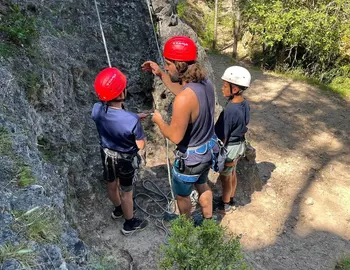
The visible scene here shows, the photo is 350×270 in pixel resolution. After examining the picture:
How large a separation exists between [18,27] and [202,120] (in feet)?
8.01

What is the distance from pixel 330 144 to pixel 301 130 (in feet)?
2.52

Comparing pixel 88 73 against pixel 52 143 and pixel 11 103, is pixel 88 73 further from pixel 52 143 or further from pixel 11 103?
pixel 11 103

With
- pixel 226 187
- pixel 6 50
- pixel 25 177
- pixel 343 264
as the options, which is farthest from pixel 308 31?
pixel 25 177

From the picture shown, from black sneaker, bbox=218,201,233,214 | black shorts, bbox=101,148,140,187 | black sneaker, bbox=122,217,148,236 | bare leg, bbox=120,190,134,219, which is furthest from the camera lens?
black sneaker, bbox=218,201,233,214

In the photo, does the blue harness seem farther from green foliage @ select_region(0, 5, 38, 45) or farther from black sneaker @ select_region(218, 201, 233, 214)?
green foliage @ select_region(0, 5, 38, 45)

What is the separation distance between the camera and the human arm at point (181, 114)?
3.37 m

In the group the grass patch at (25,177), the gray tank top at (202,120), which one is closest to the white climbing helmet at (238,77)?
the gray tank top at (202,120)

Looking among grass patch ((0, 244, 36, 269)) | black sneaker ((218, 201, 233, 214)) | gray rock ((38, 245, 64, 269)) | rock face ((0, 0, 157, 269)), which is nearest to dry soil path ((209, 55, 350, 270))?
black sneaker ((218, 201, 233, 214))

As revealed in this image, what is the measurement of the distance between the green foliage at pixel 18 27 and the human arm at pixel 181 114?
2.05 meters

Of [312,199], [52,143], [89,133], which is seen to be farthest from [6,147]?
[312,199]

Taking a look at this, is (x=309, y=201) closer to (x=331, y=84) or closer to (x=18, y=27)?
(x=18, y=27)

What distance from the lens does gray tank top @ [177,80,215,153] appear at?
3.47 meters

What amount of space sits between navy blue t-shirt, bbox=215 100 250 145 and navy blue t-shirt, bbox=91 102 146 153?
1257mm

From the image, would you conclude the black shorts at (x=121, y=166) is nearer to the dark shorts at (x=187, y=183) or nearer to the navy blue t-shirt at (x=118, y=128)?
the navy blue t-shirt at (x=118, y=128)
